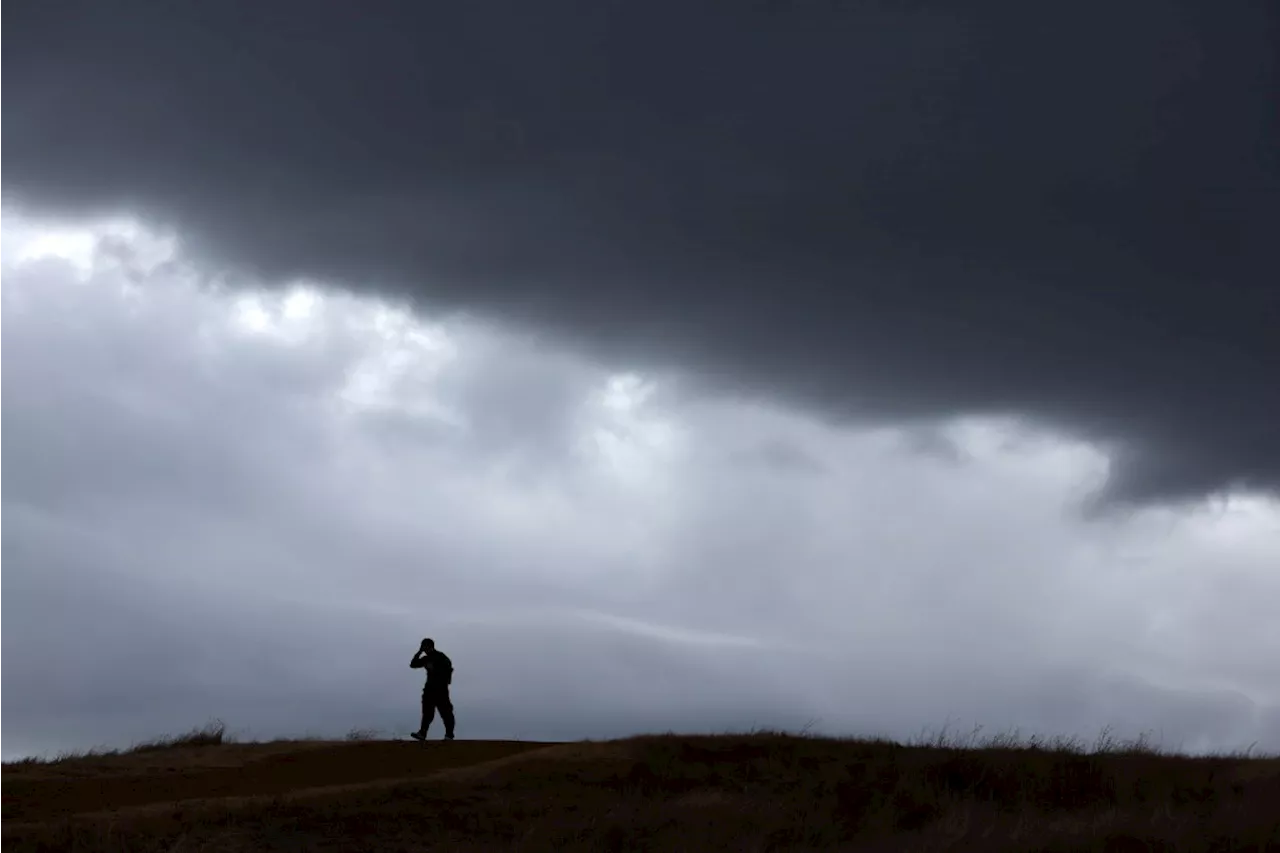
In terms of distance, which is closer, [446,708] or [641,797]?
[641,797]

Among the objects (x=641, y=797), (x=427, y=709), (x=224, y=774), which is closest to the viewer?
(x=641, y=797)

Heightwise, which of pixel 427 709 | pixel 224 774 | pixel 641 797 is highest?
pixel 427 709

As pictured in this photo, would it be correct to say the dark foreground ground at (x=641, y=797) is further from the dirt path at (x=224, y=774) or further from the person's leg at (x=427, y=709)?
the person's leg at (x=427, y=709)

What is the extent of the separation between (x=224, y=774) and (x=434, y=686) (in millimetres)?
5560

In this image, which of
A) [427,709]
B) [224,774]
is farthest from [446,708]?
[224,774]

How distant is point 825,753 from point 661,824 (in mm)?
5535

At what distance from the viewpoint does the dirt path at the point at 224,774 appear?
84.0 feet

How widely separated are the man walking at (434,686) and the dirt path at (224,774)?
1.81 meters

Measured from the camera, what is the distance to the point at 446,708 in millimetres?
32844

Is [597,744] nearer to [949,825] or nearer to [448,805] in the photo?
[448,805]

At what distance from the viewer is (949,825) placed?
24.8 m

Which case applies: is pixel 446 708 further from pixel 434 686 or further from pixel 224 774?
pixel 224 774

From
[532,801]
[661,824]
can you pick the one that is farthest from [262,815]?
[661,824]

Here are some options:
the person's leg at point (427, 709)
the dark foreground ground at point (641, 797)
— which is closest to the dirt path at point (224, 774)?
the dark foreground ground at point (641, 797)
